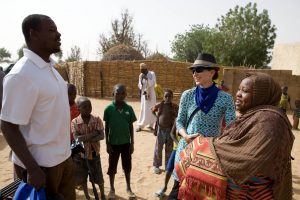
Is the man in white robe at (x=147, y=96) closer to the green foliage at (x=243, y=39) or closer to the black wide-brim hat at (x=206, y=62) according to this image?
the black wide-brim hat at (x=206, y=62)

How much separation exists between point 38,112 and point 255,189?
5.16ft

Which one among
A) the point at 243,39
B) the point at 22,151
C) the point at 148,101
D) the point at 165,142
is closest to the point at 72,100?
the point at 165,142

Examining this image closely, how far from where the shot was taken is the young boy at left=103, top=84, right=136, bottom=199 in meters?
4.15

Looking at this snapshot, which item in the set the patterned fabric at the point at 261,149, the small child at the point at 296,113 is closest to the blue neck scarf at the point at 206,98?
the patterned fabric at the point at 261,149

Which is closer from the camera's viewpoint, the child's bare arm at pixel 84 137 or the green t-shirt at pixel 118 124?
the child's bare arm at pixel 84 137

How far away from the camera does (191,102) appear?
2951 mm

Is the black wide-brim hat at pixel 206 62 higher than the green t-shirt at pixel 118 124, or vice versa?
the black wide-brim hat at pixel 206 62

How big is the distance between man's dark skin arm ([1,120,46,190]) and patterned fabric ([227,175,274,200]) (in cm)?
134

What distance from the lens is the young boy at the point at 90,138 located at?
12.4 ft

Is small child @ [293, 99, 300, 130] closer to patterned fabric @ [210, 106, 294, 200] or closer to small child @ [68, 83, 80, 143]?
small child @ [68, 83, 80, 143]

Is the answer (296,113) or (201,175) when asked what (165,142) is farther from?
(296,113)

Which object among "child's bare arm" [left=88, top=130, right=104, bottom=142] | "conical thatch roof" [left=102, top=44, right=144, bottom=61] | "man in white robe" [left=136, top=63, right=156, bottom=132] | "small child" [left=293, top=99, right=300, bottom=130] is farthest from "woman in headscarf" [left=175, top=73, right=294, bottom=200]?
"conical thatch roof" [left=102, top=44, right=144, bottom=61]

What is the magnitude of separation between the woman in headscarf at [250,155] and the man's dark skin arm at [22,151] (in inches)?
43.0

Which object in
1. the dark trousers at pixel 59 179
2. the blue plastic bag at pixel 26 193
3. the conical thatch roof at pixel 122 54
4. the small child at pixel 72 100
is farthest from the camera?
the conical thatch roof at pixel 122 54
